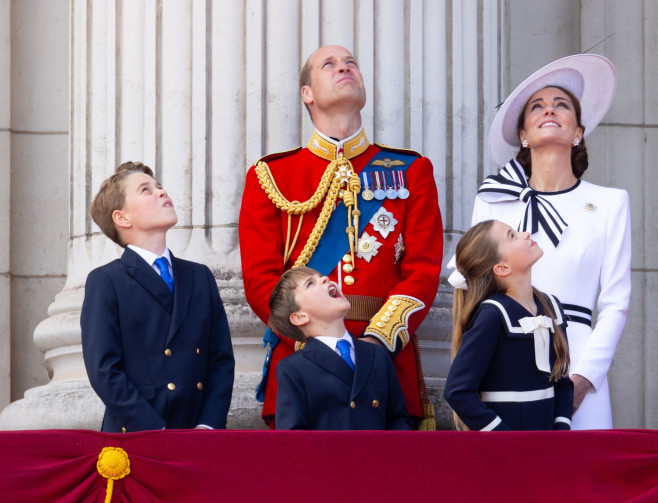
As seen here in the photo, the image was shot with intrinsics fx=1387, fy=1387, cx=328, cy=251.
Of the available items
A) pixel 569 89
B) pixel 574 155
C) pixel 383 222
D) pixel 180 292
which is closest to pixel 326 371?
pixel 180 292

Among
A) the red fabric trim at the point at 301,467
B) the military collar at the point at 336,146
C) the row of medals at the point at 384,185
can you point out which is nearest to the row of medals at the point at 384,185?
the row of medals at the point at 384,185

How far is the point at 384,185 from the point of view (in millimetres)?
5039

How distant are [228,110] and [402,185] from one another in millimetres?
1118

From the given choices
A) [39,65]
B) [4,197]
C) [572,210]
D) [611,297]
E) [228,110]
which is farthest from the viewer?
[39,65]

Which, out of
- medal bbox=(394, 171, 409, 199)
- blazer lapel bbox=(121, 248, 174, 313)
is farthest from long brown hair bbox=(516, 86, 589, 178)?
blazer lapel bbox=(121, 248, 174, 313)

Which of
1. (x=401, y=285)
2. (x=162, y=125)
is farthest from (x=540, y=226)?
(x=162, y=125)

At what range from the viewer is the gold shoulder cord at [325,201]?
16.2ft

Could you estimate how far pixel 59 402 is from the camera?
556cm

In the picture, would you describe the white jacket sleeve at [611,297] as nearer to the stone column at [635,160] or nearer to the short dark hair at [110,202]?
the short dark hair at [110,202]

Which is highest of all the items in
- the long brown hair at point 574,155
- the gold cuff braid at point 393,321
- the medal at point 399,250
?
the long brown hair at point 574,155

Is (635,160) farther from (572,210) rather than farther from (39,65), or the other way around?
(39,65)

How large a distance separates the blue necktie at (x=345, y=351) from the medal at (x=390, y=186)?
84cm

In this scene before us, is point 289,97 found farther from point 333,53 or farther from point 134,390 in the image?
point 134,390

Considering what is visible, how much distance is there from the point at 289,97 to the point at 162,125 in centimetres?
55
